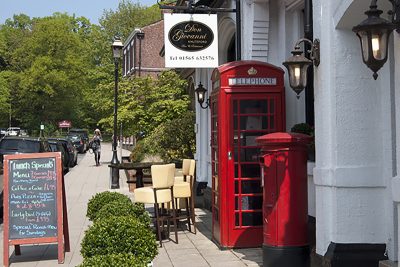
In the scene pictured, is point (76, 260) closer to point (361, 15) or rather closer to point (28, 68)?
point (361, 15)

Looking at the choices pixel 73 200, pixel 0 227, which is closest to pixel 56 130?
pixel 73 200

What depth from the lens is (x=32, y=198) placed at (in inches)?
300

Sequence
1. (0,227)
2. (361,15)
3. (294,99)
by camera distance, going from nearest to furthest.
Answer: (361,15)
(294,99)
(0,227)

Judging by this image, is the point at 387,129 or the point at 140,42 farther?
the point at 140,42

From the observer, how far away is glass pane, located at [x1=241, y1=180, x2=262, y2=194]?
7.86 meters

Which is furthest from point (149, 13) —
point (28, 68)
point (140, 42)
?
point (140, 42)

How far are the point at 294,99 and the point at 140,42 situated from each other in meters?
39.4

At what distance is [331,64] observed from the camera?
5.84 m

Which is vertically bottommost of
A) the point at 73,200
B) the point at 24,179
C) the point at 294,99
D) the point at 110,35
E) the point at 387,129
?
the point at 73,200

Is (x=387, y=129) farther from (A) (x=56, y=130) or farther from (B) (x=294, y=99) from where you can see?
(A) (x=56, y=130)

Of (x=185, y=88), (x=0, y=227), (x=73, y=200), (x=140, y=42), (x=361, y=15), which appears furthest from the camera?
(x=140, y=42)

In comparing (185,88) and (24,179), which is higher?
(185,88)

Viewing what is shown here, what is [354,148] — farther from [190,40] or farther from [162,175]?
[190,40]

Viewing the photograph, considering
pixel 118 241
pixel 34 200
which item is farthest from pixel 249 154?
pixel 34 200
